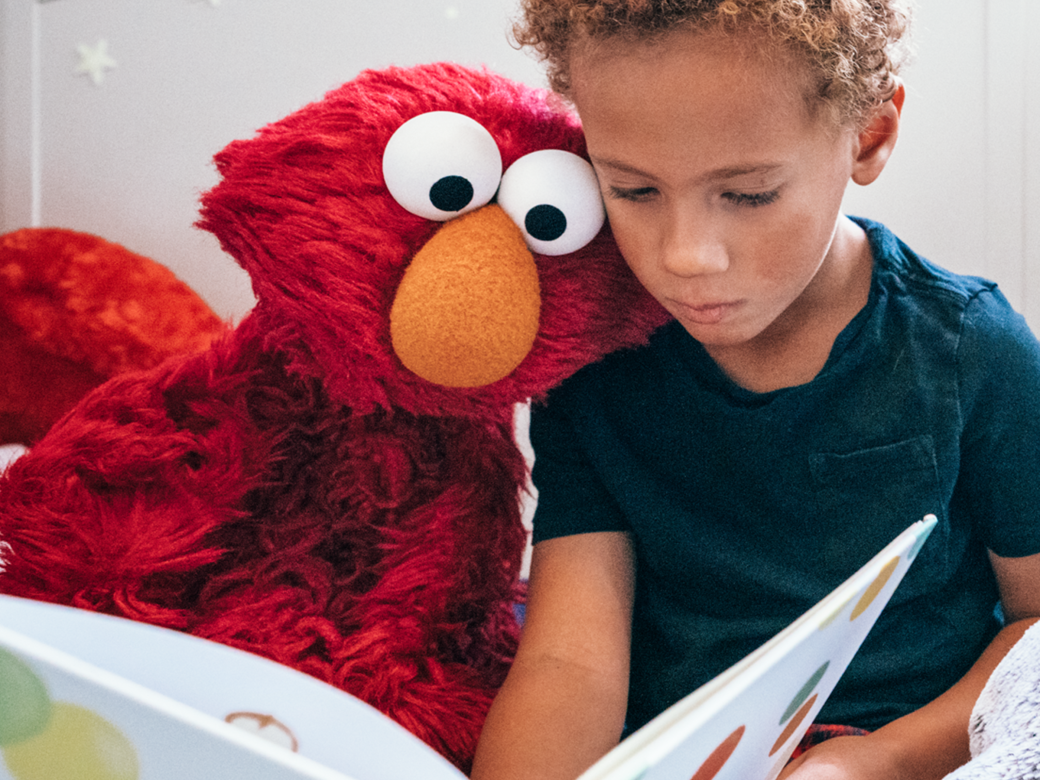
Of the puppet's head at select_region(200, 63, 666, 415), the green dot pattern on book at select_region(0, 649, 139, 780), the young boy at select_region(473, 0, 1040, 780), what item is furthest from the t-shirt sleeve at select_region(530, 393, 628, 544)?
the green dot pattern on book at select_region(0, 649, 139, 780)

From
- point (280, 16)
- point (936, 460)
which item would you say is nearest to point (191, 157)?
point (280, 16)

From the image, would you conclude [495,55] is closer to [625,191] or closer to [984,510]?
[625,191]

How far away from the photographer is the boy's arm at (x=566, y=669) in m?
0.58

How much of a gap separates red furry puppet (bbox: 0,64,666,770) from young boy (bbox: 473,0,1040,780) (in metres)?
0.04

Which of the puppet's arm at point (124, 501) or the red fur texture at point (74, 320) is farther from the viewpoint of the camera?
the red fur texture at point (74, 320)

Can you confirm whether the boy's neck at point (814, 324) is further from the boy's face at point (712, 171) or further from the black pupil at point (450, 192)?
the black pupil at point (450, 192)

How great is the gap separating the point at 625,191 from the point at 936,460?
27cm

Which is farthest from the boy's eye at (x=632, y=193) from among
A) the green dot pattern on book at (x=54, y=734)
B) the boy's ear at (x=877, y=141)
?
the green dot pattern on book at (x=54, y=734)

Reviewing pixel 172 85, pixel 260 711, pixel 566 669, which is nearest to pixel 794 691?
pixel 260 711

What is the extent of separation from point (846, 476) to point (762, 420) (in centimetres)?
6

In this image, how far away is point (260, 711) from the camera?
1.27ft

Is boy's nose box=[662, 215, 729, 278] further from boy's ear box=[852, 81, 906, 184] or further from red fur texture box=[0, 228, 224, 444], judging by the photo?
red fur texture box=[0, 228, 224, 444]

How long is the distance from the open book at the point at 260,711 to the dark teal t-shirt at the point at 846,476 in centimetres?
25

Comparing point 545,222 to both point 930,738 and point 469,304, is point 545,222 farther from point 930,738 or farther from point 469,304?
point 930,738
